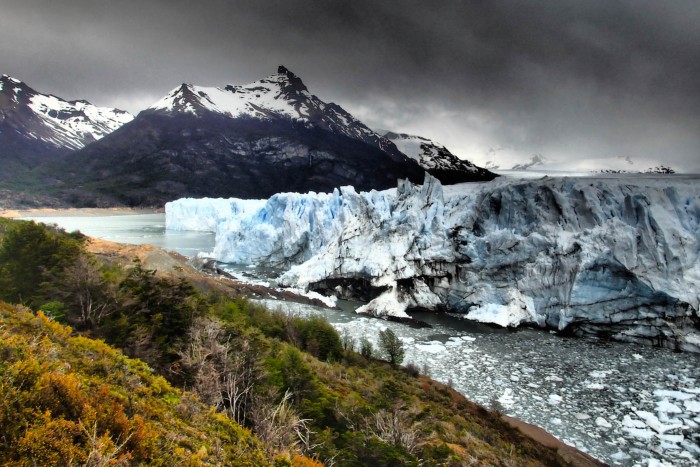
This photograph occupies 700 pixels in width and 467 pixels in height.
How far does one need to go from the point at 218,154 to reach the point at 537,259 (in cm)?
11852

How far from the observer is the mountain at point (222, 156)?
354ft

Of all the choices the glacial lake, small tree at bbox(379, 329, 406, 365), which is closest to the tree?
small tree at bbox(379, 329, 406, 365)

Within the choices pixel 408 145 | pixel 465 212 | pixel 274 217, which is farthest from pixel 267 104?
pixel 465 212

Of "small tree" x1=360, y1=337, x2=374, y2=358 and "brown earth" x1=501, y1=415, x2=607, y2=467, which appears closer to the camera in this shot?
"brown earth" x1=501, y1=415, x2=607, y2=467

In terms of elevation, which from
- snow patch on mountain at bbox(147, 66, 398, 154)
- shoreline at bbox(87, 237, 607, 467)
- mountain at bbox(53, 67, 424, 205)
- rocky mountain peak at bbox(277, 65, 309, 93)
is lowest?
shoreline at bbox(87, 237, 607, 467)

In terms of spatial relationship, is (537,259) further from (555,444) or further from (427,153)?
(427,153)

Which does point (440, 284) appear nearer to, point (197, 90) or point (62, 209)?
point (62, 209)

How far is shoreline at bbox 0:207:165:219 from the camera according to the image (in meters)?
72.7

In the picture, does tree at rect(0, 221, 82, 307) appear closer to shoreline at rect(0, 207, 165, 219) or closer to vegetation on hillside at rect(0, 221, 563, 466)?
vegetation on hillside at rect(0, 221, 563, 466)

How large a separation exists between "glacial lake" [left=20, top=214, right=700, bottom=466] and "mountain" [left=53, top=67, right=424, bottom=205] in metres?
99.4

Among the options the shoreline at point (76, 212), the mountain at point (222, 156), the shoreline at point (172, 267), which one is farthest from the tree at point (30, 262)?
the mountain at point (222, 156)

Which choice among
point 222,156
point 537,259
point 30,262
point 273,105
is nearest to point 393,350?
point 537,259

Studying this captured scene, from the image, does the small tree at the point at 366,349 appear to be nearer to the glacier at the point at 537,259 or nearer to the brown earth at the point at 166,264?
the glacier at the point at 537,259

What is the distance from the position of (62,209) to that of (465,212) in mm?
91960
